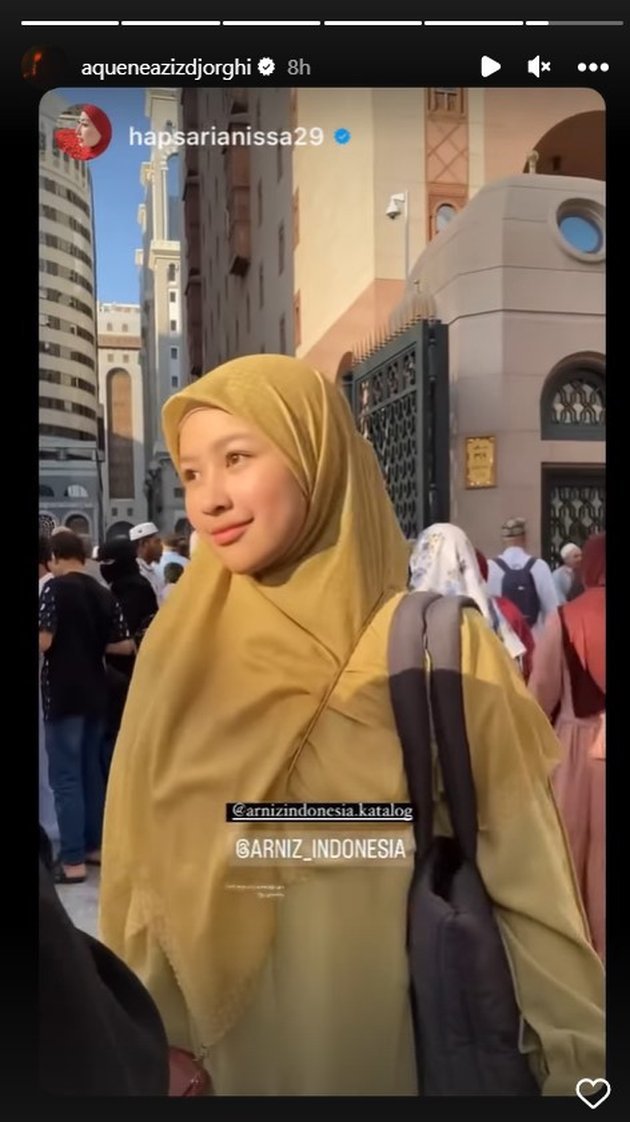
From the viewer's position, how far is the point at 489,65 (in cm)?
163

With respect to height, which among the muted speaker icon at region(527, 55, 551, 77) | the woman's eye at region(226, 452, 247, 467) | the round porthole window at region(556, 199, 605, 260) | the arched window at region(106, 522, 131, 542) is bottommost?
the arched window at region(106, 522, 131, 542)

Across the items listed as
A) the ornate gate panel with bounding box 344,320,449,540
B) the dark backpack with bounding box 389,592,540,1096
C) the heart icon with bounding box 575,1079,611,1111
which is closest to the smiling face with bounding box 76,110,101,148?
the ornate gate panel with bounding box 344,320,449,540

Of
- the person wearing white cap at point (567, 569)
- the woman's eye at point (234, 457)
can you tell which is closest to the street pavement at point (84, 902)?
the woman's eye at point (234, 457)

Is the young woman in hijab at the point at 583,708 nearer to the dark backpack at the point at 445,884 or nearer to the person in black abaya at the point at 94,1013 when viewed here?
the dark backpack at the point at 445,884

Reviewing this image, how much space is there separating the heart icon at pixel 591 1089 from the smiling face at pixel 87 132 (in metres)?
1.93

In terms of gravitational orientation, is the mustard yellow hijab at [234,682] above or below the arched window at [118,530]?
below

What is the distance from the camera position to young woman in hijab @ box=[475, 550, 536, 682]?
5.57 feet

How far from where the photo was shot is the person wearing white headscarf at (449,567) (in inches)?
65.5

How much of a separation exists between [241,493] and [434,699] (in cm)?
46

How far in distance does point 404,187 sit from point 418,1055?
1572 millimetres

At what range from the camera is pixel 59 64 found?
1626 mm

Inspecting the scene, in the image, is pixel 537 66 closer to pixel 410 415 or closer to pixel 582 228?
pixel 582 228

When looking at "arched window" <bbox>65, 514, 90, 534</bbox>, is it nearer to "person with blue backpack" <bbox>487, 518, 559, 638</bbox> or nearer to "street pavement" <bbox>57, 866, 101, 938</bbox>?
"street pavement" <bbox>57, 866, 101, 938</bbox>
